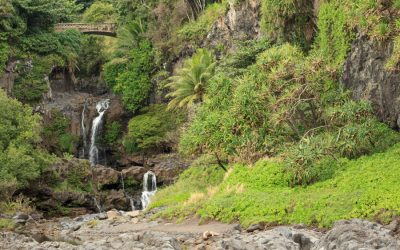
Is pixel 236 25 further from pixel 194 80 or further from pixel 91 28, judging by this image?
pixel 91 28

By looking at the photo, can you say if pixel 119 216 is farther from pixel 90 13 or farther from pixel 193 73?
pixel 90 13

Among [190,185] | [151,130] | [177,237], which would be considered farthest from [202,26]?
[177,237]

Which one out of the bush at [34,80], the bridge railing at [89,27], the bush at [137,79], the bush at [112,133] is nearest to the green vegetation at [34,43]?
the bush at [34,80]

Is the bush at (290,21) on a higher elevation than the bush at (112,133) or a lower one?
higher

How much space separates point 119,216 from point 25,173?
5960 millimetres

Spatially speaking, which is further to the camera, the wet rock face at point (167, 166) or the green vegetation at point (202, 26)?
the green vegetation at point (202, 26)

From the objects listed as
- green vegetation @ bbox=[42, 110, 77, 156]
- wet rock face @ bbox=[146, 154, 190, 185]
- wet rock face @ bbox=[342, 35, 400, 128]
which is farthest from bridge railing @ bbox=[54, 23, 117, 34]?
wet rock face @ bbox=[342, 35, 400, 128]

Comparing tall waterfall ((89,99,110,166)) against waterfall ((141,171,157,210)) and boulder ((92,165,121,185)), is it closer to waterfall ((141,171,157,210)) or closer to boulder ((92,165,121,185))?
boulder ((92,165,121,185))

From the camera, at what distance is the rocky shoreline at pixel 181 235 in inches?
432

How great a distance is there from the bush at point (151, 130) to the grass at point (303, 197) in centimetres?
1504

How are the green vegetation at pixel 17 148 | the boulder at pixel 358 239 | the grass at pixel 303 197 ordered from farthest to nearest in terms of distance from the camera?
the green vegetation at pixel 17 148
the grass at pixel 303 197
the boulder at pixel 358 239

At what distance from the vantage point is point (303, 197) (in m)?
16.6

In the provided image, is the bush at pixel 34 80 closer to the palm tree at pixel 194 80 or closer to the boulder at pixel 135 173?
the boulder at pixel 135 173

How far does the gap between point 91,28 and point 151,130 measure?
13.0m
